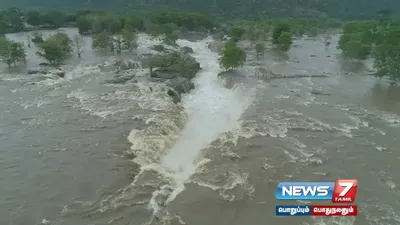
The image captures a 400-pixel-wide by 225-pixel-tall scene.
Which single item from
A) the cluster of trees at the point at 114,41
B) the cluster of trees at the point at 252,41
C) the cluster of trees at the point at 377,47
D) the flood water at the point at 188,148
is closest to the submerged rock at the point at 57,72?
the flood water at the point at 188,148

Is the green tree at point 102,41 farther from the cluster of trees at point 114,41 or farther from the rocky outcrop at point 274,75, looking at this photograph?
the rocky outcrop at point 274,75

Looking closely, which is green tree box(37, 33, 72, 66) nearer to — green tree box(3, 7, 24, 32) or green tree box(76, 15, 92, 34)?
green tree box(76, 15, 92, 34)

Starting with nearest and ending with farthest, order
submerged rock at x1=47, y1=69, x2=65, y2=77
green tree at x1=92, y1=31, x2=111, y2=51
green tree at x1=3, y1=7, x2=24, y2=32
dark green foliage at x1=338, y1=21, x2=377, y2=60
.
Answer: submerged rock at x1=47, y1=69, x2=65, y2=77
dark green foliage at x1=338, y1=21, x2=377, y2=60
green tree at x1=92, y1=31, x2=111, y2=51
green tree at x1=3, y1=7, x2=24, y2=32

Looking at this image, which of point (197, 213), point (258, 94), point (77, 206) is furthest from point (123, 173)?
point (258, 94)

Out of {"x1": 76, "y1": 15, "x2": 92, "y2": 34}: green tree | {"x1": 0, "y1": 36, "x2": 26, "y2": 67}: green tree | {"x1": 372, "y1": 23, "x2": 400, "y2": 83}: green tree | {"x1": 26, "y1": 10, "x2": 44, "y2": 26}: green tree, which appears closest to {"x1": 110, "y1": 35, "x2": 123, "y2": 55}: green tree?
{"x1": 0, "y1": 36, "x2": 26, "y2": 67}: green tree

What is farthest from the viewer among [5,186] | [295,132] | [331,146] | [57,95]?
[57,95]

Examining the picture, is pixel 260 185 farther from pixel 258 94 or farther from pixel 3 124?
pixel 3 124
